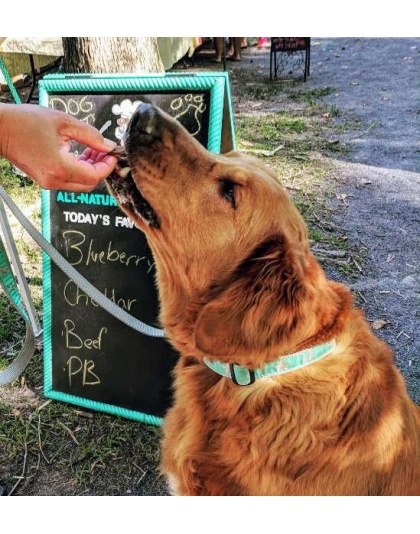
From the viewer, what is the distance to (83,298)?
3188mm

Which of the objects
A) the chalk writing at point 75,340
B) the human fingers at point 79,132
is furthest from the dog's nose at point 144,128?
the chalk writing at point 75,340

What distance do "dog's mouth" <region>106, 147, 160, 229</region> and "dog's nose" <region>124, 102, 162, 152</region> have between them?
91 mm

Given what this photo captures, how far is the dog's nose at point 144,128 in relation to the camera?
84.0 inches

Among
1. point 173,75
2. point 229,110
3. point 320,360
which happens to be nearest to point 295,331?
point 320,360

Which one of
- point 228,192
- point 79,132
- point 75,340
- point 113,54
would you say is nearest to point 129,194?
point 79,132

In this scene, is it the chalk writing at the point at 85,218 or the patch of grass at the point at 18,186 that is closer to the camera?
the chalk writing at the point at 85,218

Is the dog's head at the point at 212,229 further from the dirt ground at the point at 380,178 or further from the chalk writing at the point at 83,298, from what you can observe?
the dirt ground at the point at 380,178

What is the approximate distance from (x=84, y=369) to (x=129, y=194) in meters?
1.51

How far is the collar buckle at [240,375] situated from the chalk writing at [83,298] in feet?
3.57

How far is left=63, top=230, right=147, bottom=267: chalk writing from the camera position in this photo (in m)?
3.02

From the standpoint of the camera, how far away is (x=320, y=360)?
216cm

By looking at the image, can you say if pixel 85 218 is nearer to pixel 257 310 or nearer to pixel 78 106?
pixel 78 106

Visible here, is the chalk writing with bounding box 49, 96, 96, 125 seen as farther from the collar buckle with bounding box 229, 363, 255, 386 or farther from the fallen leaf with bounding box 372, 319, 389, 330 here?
the fallen leaf with bounding box 372, 319, 389, 330

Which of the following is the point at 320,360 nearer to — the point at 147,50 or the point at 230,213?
the point at 230,213
